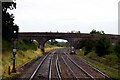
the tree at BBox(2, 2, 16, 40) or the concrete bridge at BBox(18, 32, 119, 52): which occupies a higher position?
the tree at BBox(2, 2, 16, 40)

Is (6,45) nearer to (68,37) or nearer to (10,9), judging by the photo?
(10,9)

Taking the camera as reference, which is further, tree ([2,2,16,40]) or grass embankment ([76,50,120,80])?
tree ([2,2,16,40])

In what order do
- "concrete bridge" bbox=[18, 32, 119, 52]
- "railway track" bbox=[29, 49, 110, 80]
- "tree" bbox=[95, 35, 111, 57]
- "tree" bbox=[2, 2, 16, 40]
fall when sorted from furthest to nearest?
"concrete bridge" bbox=[18, 32, 119, 52] < "tree" bbox=[95, 35, 111, 57] < "tree" bbox=[2, 2, 16, 40] < "railway track" bbox=[29, 49, 110, 80]

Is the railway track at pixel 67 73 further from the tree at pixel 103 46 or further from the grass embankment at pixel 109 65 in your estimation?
the tree at pixel 103 46

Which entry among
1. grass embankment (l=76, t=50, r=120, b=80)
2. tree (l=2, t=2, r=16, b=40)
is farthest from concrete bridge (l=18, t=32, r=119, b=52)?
tree (l=2, t=2, r=16, b=40)

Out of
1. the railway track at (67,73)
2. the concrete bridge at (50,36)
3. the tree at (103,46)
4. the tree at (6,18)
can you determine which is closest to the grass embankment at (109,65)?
the railway track at (67,73)

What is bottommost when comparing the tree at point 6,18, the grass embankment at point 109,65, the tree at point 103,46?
the grass embankment at point 109,65

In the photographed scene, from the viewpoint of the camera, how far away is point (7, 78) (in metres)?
26.2

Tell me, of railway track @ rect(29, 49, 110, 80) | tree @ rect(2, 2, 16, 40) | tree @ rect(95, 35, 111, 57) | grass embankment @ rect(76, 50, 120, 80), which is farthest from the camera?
tree @ rect(95, 35, 111, 57)

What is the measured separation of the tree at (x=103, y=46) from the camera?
6088 centimetres

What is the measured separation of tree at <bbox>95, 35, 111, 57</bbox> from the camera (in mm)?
60875

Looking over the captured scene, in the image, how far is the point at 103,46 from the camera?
2399 inches

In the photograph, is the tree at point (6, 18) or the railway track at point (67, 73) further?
the tree at point (6, 18)

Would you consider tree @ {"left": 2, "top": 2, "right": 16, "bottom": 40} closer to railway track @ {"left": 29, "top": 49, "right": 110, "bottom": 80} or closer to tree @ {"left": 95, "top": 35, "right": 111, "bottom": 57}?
railway track @ {"left": 29, "top": 49, "right": 110, "bottom": 80}
